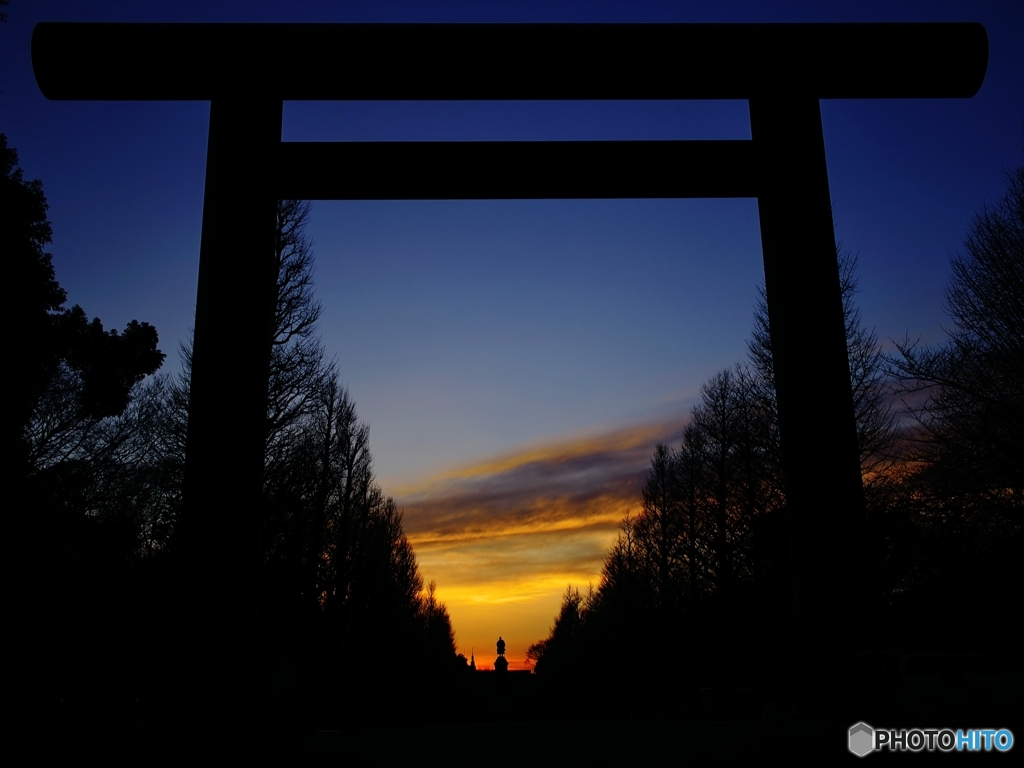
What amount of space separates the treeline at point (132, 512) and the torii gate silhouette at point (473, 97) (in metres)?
5.32

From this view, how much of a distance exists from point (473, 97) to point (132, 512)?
28665mm

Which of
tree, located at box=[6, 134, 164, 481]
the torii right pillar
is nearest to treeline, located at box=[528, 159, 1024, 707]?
the torii right pillar

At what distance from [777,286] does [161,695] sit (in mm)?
3437

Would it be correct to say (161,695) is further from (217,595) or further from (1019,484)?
(1019,484)


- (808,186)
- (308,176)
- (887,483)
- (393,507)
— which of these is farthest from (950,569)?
(393,507)

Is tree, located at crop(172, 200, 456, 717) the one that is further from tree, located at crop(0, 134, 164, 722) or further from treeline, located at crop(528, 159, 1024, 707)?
treeline, located at crop(528, 159, 1024, 707)

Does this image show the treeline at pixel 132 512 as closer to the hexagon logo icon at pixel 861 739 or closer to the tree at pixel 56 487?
the tree at pixel 56 487

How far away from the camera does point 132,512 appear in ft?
92.9

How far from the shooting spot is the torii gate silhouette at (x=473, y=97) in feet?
11.3

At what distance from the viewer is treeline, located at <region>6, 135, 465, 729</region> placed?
48.5 ft

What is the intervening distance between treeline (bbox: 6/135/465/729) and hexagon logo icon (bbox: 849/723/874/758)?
24.2 ft

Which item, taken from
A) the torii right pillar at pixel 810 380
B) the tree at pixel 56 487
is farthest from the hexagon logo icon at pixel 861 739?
the tree at pixel 56 487

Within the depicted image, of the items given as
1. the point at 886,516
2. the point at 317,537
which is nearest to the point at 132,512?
the point at 317,537

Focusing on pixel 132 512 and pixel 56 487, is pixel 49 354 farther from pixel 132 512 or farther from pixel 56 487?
pixel 132 512
